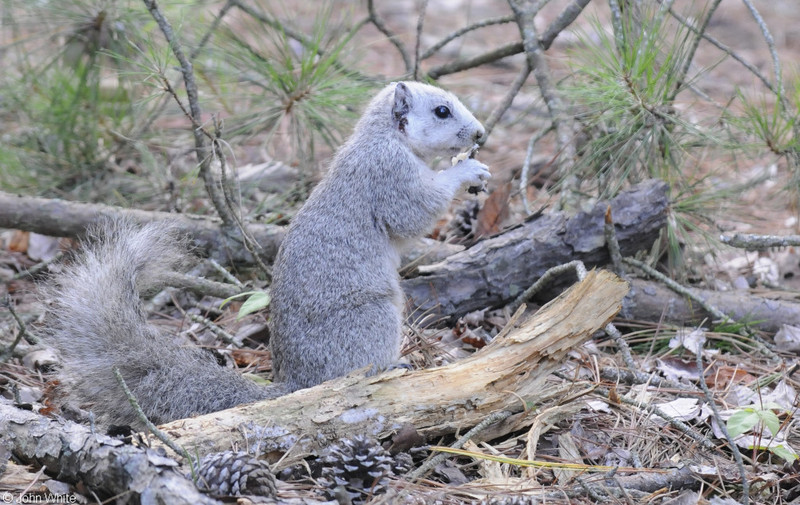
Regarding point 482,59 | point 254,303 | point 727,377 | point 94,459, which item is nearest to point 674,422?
point 727,377

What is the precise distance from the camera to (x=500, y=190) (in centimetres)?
435

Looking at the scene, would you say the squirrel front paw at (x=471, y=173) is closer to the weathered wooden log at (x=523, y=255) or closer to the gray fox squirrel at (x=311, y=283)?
the gray fox squirrel at (x=311, y=283)

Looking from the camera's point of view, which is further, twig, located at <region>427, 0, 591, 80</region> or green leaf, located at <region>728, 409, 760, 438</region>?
twig, located at <region>427, 0, 591, 80</region>

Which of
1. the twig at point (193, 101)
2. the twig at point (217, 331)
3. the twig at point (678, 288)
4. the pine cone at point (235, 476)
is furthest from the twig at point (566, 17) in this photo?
the pine cone at point (235, 476)

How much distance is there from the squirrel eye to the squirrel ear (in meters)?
0.14

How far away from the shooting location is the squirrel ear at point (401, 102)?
3588mm

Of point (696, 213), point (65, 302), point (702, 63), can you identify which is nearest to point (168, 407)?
point (65, 302)

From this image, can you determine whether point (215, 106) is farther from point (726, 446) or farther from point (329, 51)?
point (726, 446)

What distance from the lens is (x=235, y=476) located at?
2.15 meters

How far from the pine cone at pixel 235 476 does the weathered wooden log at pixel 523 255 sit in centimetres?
169

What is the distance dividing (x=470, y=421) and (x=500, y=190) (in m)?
1.93

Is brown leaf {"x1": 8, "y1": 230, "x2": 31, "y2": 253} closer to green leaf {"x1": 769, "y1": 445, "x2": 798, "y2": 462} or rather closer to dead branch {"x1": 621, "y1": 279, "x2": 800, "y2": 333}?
dead branch {"x1": 621, "y1": 279, "x2": 800, "y2": 333}

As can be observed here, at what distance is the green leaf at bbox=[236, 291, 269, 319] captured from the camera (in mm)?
3262

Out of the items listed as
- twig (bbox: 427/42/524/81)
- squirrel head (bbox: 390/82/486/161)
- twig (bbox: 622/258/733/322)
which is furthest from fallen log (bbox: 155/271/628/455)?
twig (bbox: 427/42/524/81)
